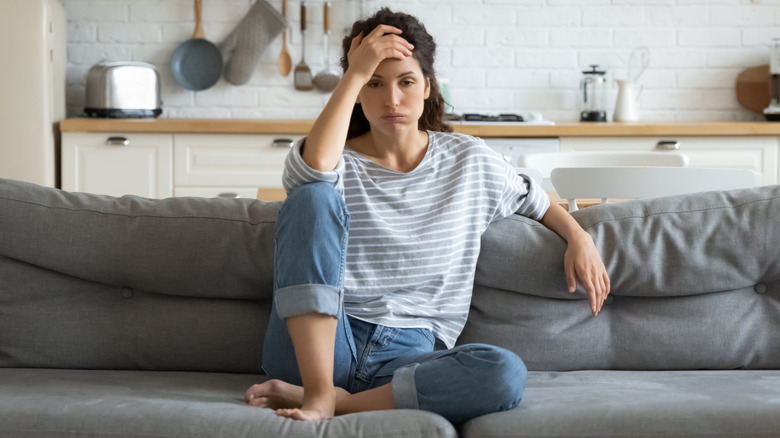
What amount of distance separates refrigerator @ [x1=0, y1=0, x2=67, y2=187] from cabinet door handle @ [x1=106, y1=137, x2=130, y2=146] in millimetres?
255

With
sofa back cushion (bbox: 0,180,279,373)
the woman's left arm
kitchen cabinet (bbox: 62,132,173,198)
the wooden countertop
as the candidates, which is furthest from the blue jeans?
kitchen cabinet (bbox: 62,132,173,198)

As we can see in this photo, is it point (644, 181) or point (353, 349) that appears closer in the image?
point (353, 349)

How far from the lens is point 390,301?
1.68 m

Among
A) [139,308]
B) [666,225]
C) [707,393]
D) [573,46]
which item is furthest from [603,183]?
[573,46]

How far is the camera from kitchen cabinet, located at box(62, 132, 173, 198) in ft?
12.2

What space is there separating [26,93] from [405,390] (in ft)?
9.12

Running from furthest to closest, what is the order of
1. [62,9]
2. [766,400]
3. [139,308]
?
[62,9] → [139,308] → [766,400]

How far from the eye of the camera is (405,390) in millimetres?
1499

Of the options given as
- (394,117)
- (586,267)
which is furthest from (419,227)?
(586,267)

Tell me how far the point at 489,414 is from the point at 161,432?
1.73 ft

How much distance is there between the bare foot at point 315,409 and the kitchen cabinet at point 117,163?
2410 millimetres

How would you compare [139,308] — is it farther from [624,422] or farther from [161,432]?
[624,422]

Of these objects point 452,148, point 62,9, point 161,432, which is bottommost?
point 161,432

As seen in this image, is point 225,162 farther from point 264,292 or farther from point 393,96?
point 393,96
